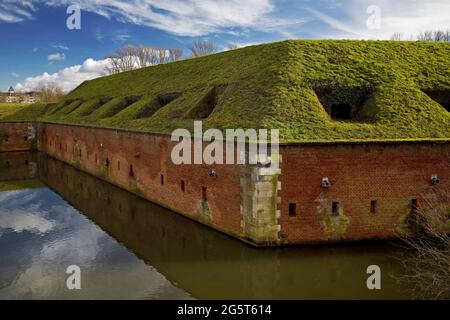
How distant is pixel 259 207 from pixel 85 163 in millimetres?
16523

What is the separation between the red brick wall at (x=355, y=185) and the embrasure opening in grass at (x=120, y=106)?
1587cm

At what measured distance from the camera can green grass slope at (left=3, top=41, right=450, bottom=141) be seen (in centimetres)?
1205

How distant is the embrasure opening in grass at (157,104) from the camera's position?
2033 cm

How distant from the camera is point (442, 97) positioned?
564 inches

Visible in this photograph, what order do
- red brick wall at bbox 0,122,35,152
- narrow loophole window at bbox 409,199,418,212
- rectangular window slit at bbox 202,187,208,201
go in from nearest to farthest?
narrow loophole window at bbox 409,199,418,212 < rectangular window slit at bbox 202,187,208,201 < red brick wall at bbox 0,122,35,152

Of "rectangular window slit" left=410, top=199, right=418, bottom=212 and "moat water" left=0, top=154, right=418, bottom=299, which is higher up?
"rectangular window slit" left=410, top=199, right=418, bottom=212

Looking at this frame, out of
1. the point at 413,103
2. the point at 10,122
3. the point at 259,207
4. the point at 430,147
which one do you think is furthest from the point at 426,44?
the point at 10,122

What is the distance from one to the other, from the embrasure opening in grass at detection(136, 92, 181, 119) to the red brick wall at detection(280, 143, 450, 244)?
1104 cm

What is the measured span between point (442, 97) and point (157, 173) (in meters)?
10.8

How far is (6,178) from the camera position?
2366cm

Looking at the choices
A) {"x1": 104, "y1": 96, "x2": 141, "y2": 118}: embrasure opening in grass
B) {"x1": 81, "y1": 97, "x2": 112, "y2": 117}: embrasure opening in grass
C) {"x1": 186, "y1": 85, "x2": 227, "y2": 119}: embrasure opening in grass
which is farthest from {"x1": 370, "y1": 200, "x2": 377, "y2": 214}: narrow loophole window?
{"x1": 81, "y1": 97, "x2": 112, "y2": 117}: embrasure opening in grass

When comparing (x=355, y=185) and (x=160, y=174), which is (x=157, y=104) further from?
(x=355, y=185)

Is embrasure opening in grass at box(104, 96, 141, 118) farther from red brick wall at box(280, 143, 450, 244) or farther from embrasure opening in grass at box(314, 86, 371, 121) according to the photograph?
red brick wall at box(280, 143, 450, 244)

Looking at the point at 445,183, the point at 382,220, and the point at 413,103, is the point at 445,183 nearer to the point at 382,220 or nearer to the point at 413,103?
the point at 382,220
